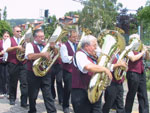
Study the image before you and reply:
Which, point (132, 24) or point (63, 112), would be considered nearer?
point (63, 112)

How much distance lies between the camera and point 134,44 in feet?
16.3

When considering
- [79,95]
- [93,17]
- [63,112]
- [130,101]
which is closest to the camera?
[79,95]

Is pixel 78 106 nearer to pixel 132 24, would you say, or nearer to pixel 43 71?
pixel 43 71

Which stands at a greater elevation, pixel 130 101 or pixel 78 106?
pixel 78 106

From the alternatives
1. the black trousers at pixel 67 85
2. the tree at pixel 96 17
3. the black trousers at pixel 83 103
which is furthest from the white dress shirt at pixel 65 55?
the tree at pixel 96 17

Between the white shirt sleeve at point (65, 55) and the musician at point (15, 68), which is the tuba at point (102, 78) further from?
the musician at point (15, 68)

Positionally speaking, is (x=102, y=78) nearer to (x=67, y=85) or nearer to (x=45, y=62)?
(x=45, y=62)

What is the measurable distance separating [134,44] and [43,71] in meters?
1.79

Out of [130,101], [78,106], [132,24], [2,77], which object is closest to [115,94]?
[130,101]

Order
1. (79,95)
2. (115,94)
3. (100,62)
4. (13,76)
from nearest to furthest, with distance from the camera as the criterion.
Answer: (100,62)
(79,95)
(115,94)
(13,76)

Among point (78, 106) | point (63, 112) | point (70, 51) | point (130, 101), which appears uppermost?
point (70, 51)

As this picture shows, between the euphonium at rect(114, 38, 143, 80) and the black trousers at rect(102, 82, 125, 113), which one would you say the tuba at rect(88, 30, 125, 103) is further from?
the black trousers at rect(102, 82, 125, 113)

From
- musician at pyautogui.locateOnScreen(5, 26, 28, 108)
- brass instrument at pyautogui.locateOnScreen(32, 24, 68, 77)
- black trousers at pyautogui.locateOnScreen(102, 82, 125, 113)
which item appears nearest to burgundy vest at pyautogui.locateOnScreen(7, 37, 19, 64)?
musician at pyautogui.locateOnScreen(5, 26, 28, 108)

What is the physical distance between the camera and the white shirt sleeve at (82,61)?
11.2ft
